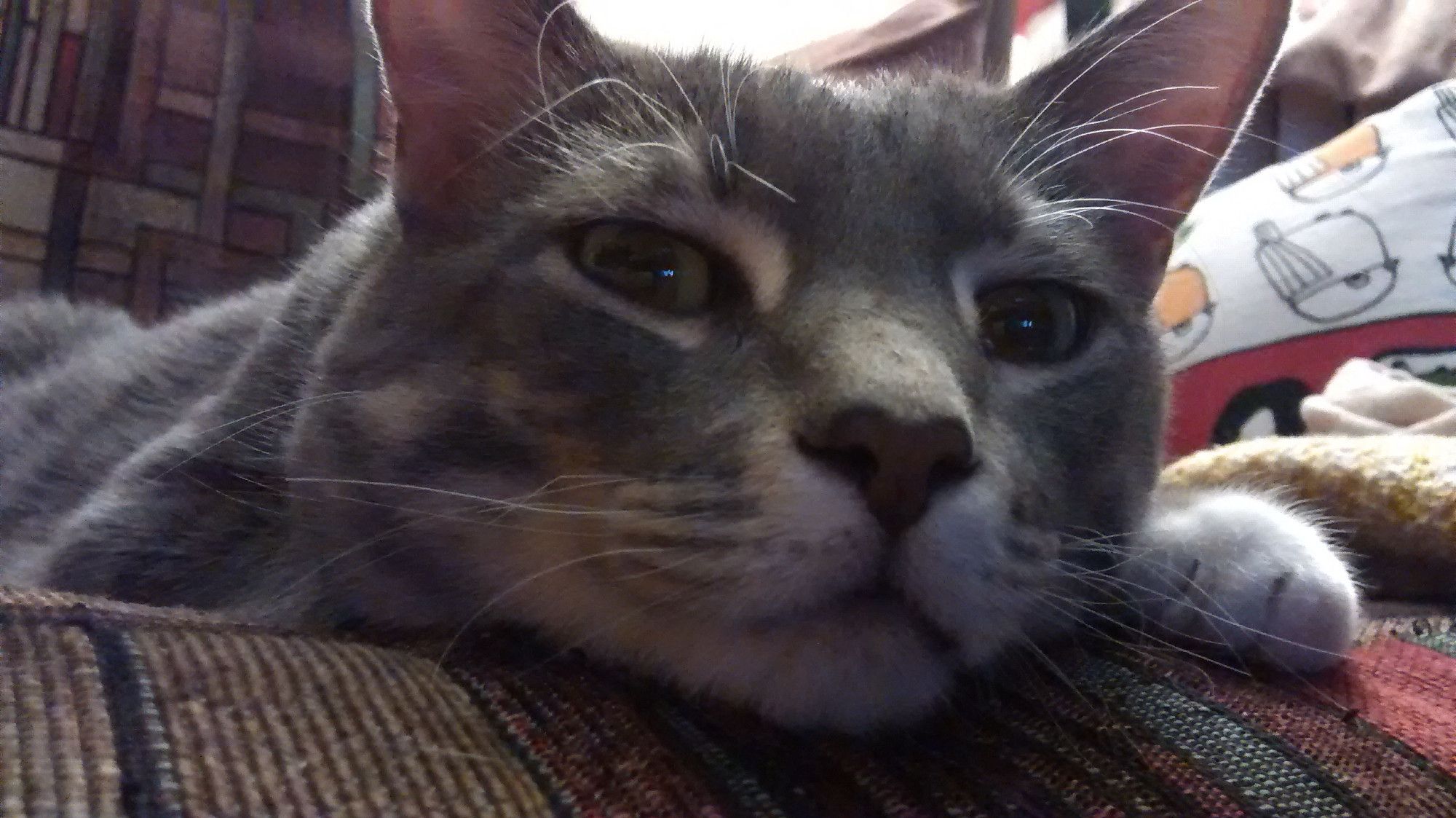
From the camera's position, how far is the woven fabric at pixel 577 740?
0.43 m

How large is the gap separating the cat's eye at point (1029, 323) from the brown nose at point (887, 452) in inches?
9.1

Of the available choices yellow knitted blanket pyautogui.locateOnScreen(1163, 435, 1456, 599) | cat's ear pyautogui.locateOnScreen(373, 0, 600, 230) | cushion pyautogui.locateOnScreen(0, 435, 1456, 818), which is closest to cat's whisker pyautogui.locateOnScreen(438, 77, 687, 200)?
cat's ear pyautogui.locateOnScreen(373, 0, 600, 230)

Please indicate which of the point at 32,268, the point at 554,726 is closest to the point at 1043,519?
the point at 554,726

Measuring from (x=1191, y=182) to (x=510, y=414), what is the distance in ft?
2.17

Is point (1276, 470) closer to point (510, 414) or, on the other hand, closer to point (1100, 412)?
point (1100, 412)

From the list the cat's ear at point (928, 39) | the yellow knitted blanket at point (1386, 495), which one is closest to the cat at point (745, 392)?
the yellow knitted blanket at point (1386, 495)

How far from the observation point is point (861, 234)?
0.71 meters

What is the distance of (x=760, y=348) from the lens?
64 centimetres

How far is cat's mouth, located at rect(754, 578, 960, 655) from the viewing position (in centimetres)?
57

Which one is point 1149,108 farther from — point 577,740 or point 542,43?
point 577,740

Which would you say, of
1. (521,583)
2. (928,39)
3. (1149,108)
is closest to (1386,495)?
(1149,108)

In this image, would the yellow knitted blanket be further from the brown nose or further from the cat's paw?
the brown nose

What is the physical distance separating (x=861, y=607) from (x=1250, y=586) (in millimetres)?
360

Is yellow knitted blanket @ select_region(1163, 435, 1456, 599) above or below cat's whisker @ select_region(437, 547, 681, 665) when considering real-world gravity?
above
